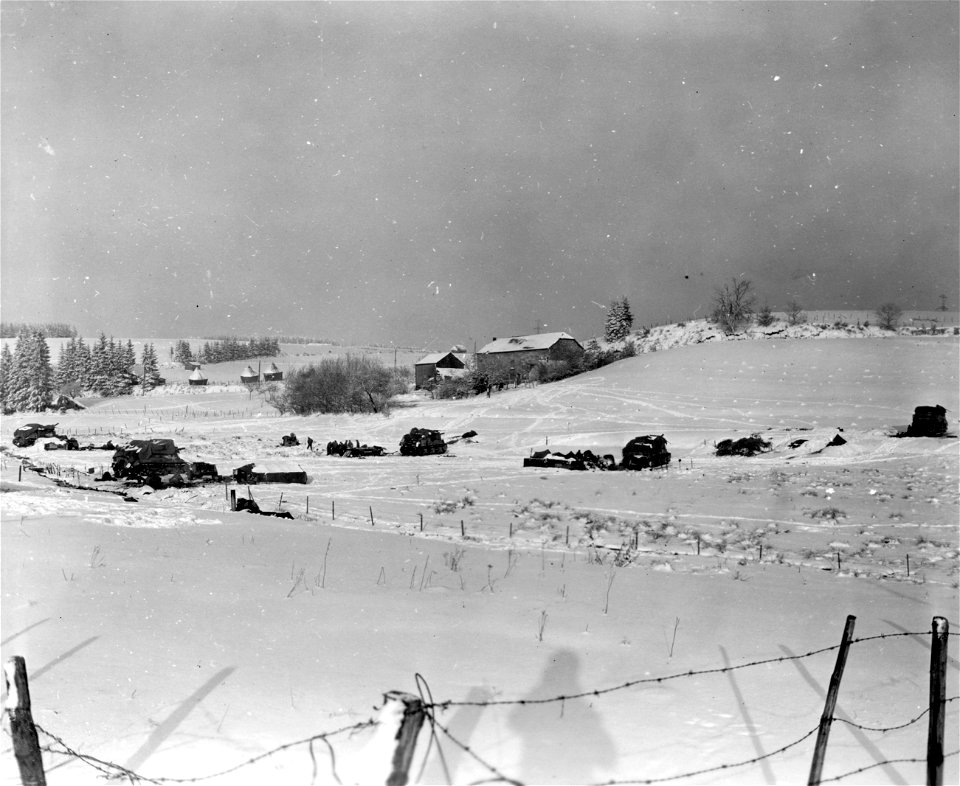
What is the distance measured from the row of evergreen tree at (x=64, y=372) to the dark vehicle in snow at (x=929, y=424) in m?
75.8

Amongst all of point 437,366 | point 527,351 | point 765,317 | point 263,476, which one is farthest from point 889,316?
point 263,476

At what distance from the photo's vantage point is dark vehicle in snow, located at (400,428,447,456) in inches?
1576

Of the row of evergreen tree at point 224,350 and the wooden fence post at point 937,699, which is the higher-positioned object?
the row of evergreen tree at point 224,350

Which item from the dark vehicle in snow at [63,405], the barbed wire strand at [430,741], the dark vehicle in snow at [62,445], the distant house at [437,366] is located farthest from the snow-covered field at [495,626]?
the distant house at [437,366]

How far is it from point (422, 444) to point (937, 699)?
3697 centimetres

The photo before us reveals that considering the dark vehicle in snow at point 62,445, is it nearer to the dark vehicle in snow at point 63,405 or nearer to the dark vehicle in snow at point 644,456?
the dark vehicle in snow at point 63,405

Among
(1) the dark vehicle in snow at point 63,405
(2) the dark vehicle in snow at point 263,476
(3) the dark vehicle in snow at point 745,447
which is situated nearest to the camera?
(2) the dark vehicle in snow at point 263,476

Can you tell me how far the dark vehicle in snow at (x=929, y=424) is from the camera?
34.4 meters

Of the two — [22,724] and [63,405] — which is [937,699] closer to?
[22,724]

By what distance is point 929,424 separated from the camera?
34.7 m

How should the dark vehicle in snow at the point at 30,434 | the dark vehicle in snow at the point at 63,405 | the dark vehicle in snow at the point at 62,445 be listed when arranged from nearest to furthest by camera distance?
the dark vehicle in snow at the point at 62,445
the dark vehicle in snow at the point at 30,434
the dark vehicle in snow at the point at 63,405

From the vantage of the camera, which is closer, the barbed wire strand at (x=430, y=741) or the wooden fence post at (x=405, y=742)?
the wooden fence post at (x=405, y=742)

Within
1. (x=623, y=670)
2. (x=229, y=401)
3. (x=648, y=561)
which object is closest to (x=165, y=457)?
(x=648, y=561)

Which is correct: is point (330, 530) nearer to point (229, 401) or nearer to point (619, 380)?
point (619, 380)
